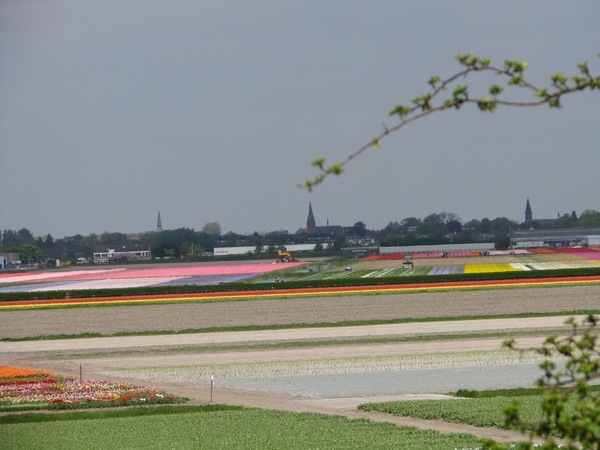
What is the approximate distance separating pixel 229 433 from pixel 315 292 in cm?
3883

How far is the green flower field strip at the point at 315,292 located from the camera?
186 feet

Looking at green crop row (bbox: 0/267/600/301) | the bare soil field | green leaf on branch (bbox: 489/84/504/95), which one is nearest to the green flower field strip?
green crop row (bbox: 0/267/600/301)

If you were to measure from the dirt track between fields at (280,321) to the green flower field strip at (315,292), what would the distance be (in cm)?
251

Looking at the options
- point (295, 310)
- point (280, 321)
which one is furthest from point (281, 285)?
point (280, 321)

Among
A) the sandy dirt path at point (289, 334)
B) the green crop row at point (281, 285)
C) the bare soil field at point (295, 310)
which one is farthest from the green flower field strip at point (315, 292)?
the sandy dirt path at point (289, 334)

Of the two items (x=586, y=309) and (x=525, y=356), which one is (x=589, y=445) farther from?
(x=586, y=309)

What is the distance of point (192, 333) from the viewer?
137 ft

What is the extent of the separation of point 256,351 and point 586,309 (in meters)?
16.4

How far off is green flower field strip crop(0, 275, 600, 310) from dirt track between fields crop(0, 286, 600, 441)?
2.51 metres

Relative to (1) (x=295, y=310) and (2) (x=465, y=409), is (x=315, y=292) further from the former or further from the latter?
(2) (x=465, y=409)

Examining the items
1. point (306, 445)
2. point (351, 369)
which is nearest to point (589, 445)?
point (306, 445)

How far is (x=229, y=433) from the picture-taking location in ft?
64.8

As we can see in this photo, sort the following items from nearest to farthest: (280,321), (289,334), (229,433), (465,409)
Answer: (229,433) → (465,409) → (289,334) → (280,321)

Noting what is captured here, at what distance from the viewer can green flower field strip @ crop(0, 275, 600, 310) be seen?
2236 inches
